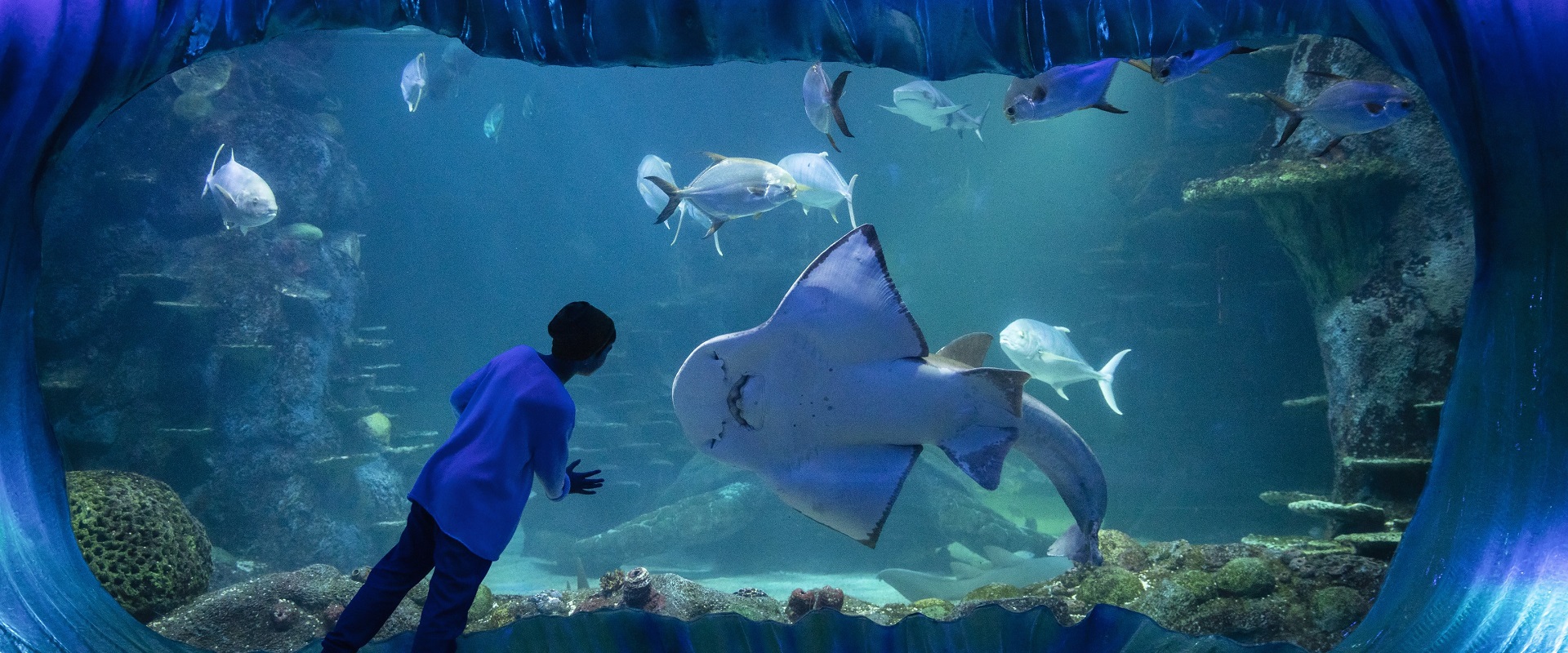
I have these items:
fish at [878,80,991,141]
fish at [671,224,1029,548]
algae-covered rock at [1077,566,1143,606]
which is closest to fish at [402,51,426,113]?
fish at [878,80,991,141]

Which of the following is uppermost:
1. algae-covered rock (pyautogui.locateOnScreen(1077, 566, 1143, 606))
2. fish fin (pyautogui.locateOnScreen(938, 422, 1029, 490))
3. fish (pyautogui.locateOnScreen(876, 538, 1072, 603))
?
fish fin (pyautogui.locateOnScreen(938, 422, 1029, 490))

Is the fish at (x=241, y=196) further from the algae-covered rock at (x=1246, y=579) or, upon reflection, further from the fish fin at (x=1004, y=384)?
the algae-covered rock at (x=1246, y=579)

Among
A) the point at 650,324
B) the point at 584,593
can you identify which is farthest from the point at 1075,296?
the point at 584,593

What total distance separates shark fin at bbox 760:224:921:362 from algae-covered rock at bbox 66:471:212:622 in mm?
4192

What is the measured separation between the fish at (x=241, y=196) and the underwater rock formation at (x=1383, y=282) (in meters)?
9.35

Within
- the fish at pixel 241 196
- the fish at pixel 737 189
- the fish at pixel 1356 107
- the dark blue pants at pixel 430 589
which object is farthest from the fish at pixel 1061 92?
the fish at pixel 241 196

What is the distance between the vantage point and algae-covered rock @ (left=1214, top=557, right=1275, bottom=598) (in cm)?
358

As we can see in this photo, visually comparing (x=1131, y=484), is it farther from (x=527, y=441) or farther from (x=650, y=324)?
(x=527, y=441)

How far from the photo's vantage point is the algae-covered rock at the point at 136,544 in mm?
4047

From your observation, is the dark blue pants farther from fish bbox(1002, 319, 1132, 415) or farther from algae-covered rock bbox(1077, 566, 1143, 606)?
fish bbox(1002, 319, 1132, 415)

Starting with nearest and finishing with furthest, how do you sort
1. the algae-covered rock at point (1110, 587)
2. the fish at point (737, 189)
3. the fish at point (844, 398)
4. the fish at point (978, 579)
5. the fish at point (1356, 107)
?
1. the fish at point (844, 398)
2. the fish at point (1356, 107)
3. the algae-covered rock at point (1110, 587)
4. the fish at point (737, 189)
5. the fish at point (978, 579)

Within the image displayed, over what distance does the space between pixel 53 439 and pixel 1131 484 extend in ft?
44.8

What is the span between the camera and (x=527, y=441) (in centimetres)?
217

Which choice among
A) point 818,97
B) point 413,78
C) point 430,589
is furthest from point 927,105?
point 413,78
